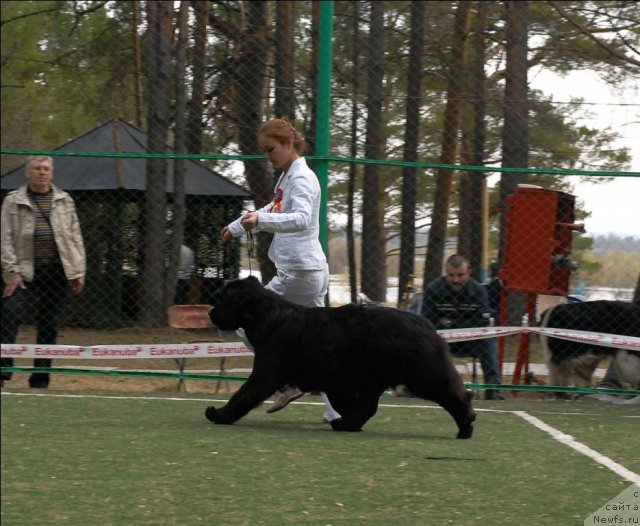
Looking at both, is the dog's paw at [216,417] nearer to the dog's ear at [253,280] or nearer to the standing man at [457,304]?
the dog's ear at [253,280]

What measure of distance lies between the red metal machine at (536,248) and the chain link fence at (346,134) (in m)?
0.02

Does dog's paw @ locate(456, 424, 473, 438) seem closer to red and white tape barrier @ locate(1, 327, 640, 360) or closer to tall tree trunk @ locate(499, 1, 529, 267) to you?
red and white tape barrier @ locate(1, 327, 640, 360)

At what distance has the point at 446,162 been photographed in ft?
38.9

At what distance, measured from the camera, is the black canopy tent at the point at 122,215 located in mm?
11586

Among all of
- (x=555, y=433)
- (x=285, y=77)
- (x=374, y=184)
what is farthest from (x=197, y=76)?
(x=555, y=433)

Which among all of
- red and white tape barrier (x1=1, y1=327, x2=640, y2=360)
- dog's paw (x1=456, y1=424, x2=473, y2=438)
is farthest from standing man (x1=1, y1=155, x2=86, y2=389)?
dog's paw (x1=456, y1=424, x2=473, y2=438)

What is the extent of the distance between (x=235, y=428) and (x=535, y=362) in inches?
148

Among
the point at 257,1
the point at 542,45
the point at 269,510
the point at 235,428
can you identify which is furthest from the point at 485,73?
the point at 269,510

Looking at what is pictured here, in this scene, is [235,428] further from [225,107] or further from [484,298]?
[225,107]

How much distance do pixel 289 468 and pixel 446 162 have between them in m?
7.01

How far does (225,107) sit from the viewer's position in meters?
11.6

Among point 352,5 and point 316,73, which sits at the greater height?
point 352,5

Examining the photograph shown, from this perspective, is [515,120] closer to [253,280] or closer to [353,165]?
[353,165]

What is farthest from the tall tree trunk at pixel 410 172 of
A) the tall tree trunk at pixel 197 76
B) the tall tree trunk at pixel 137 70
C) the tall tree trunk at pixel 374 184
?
the tall tree trunk at pixel 137 70
